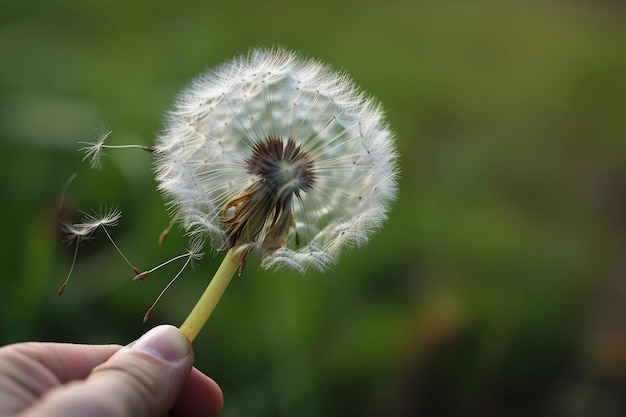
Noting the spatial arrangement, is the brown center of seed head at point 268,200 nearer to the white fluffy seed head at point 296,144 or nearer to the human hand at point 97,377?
the white fluffy seed head at point 296,144

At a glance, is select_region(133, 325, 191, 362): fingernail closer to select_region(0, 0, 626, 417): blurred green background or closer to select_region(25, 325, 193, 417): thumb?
select_region(25, 325, 193, 417): thumb

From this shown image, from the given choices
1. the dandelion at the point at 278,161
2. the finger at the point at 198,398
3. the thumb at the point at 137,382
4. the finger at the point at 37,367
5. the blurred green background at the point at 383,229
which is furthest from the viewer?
the blurred green background at the point at 383,229

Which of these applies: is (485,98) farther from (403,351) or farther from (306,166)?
(306,166)

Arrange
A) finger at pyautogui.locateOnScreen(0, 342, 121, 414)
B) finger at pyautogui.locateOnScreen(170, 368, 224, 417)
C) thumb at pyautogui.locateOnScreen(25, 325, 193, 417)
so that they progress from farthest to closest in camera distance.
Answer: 1. finger at pyautogui.locateOnScreen(170, 368, 224, 417)
2. finger at pyautogui.locateOnScreen(0, 342, 121, 414)
3. thumb at pyautogui.locateOnScreen(25, 325, 193, 417)

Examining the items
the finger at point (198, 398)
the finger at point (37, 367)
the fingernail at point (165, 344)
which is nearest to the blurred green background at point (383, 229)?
the finger at point (198, 398)

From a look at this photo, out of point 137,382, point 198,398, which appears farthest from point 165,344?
point 198,398

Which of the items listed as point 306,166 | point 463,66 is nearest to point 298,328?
point 306,166

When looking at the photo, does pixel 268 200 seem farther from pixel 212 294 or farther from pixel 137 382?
pixel 137 382

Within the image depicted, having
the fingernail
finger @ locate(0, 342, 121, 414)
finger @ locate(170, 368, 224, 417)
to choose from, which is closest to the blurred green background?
finger @ locate(170, 368, 224, 417)
